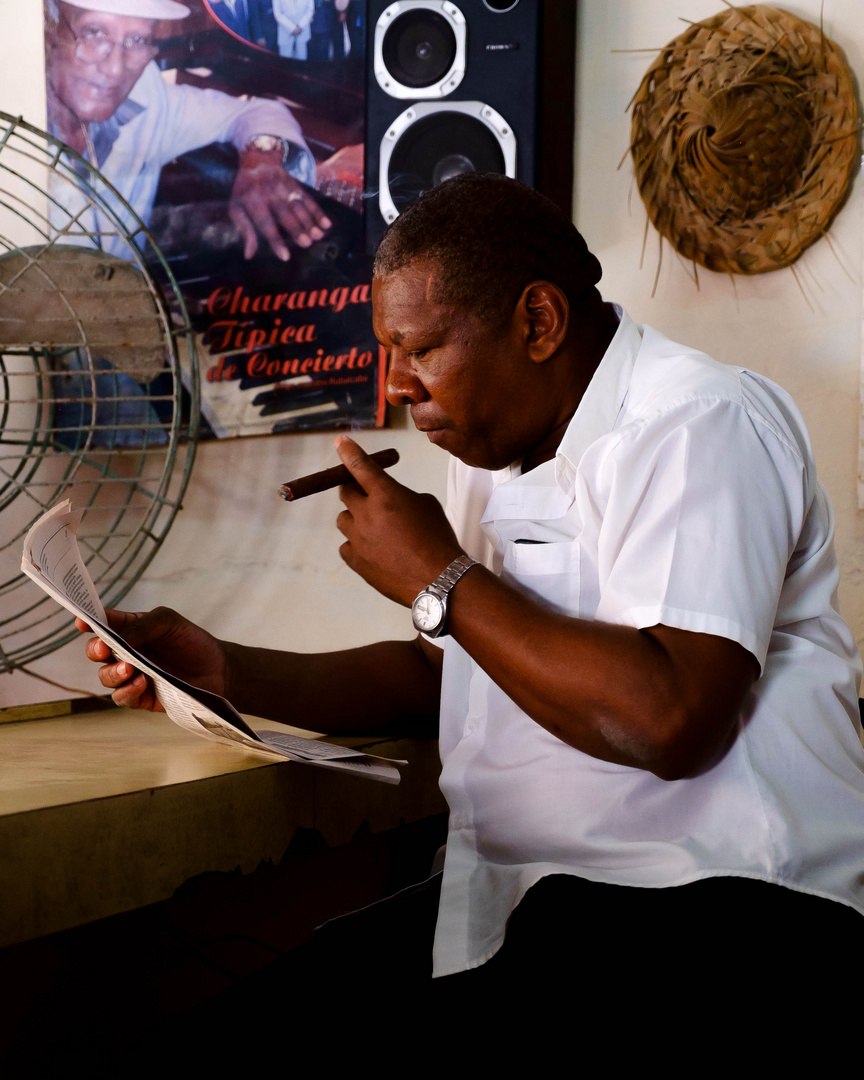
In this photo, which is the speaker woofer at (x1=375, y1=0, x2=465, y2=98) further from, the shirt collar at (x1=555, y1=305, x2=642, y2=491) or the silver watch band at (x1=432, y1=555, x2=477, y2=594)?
the silver watch band at (x1=432, y1=555, x2=477, y2=594)

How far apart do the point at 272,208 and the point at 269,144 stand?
116mm

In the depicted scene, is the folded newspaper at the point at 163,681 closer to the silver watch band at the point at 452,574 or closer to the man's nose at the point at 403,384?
the silver watch band at the point at 452,574

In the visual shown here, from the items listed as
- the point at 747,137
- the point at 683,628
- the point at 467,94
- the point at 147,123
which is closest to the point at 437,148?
the point at 467,94

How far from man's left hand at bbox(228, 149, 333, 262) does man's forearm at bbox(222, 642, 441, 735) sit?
0.84 metres

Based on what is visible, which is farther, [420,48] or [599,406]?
[420,48]

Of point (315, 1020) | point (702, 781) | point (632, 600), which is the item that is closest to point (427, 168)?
point (632, 600)

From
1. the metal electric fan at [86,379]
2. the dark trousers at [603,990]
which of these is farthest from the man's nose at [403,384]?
the metal electric fan at [86,379]

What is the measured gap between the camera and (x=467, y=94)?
1.58 m

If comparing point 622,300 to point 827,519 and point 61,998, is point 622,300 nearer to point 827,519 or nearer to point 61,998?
point 827,519

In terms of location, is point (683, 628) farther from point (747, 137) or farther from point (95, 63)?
point (95, 63)

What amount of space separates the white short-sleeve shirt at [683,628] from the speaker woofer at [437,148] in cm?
62

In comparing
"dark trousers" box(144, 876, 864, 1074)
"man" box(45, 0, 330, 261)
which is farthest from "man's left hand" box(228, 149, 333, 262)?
"dark trousers" box(144, 876, 864, 1074)

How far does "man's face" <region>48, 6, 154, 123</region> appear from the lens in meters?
1.90

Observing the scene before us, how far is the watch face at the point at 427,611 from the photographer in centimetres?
95
